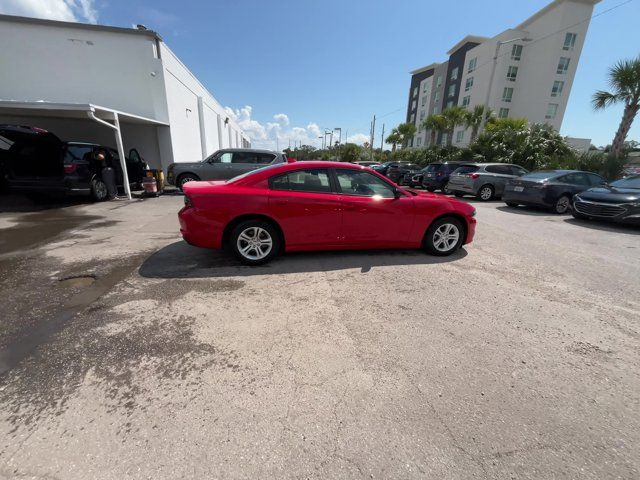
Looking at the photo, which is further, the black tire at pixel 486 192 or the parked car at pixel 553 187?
the black tire at pixel 486 192

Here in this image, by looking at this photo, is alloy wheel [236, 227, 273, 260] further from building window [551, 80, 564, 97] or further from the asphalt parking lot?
building window [551, 80, 564, 97]

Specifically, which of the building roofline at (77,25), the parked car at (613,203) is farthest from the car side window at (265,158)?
the parked car at (613,203)

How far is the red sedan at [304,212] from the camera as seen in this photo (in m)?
3.95

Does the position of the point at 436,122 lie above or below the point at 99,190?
above

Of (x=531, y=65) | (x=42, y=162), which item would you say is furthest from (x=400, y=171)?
(x=531, y=65)

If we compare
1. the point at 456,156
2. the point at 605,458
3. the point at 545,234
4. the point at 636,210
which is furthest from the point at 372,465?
the point at 456,156

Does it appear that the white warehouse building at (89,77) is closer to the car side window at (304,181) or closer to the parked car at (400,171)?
the car side window at (304,181)

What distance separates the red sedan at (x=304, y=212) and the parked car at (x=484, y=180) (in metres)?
8.30

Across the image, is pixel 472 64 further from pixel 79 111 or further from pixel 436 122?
pixel 79 111

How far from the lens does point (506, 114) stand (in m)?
39.8

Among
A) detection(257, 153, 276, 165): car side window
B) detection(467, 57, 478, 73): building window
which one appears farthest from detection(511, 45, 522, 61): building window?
detection(257, 153, 276, 165): car side window

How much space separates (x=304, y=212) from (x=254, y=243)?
817 millimetres

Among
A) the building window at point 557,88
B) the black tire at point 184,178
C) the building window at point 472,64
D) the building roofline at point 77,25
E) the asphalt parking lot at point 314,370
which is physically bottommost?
the asphalt parking lot at point 314,370

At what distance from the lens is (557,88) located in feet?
118
